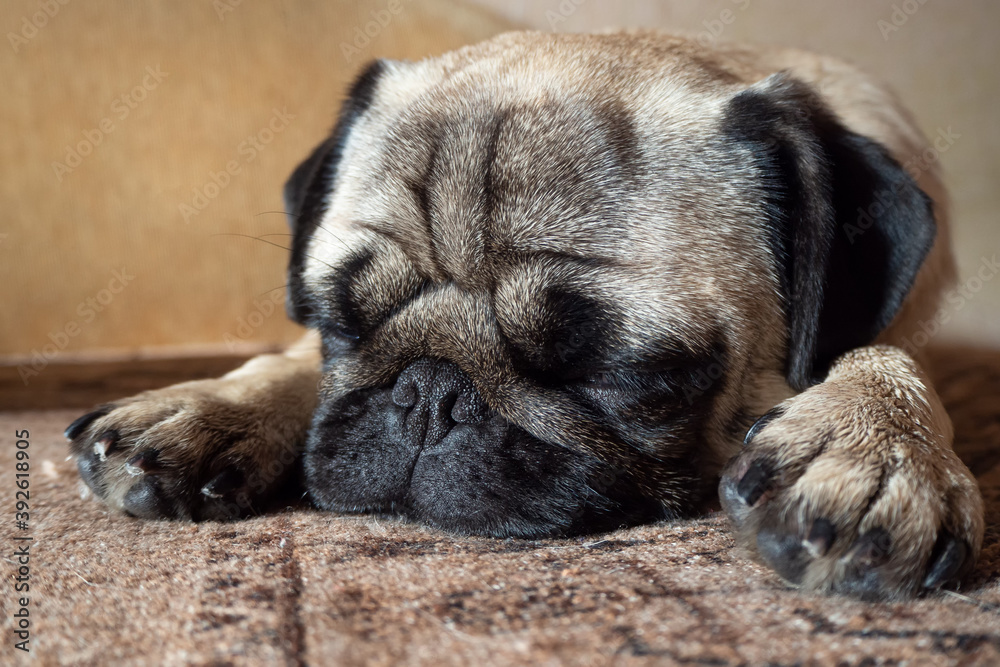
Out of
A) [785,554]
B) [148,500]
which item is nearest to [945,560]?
[785,554]

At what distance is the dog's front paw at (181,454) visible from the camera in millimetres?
1594

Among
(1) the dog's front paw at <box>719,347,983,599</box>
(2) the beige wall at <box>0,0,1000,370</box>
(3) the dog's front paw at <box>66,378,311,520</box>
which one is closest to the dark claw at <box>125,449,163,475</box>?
(3) the dog's front paw at <box>66,378,311,520</box>

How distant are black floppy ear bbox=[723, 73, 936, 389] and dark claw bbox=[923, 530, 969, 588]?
1.80ft

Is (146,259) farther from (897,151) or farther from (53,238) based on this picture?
(897,151)

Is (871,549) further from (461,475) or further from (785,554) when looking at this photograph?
(461,475)

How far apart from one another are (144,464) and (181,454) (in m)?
0.07

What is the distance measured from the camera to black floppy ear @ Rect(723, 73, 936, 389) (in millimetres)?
1663

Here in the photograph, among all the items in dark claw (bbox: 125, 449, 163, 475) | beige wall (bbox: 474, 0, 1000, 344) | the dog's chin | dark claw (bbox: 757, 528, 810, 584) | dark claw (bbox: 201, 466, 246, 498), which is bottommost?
dark claw (bbox: 201, 466, 246, 498)

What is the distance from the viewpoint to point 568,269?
1.57 metres

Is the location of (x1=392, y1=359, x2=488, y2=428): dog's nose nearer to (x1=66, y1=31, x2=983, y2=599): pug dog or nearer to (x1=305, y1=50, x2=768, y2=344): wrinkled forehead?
(x1=66, y1=31, x2=983, y2=599): pug dog

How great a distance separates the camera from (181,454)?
1.63 m

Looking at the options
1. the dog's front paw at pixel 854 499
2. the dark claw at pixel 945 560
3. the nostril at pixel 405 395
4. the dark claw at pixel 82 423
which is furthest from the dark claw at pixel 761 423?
the dark claw at pixel 82 423

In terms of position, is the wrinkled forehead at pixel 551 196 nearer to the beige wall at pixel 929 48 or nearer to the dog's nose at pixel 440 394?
the dog's nose at pixel 440 394

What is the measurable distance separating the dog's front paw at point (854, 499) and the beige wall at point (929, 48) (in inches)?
135
